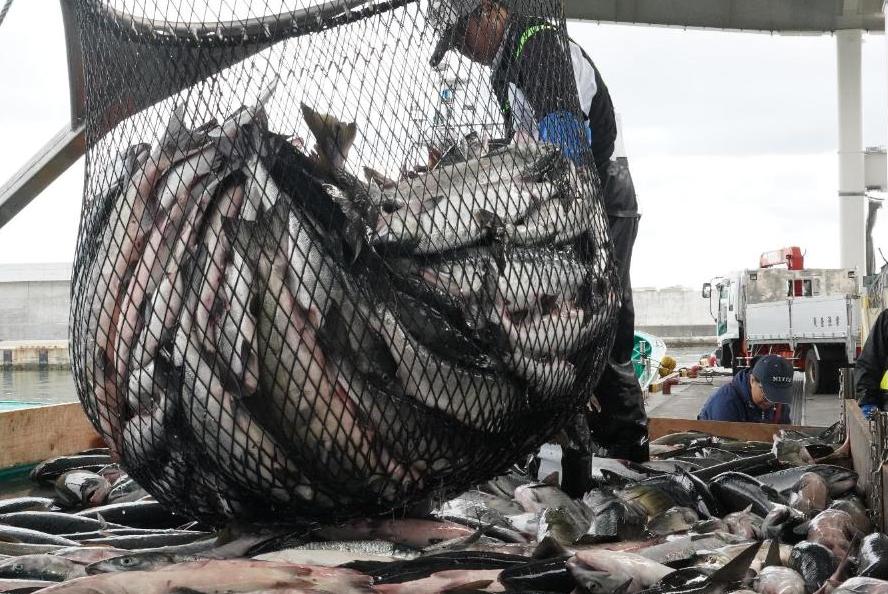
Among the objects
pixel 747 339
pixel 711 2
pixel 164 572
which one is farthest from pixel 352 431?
pixel 711 2

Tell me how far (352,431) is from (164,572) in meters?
0.58

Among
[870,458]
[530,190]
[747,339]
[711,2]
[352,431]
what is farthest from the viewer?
[711,2]

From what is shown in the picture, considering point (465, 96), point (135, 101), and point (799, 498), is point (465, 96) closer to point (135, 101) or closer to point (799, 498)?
point (135, 101)

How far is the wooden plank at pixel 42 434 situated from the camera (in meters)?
5.05

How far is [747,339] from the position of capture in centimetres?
2402

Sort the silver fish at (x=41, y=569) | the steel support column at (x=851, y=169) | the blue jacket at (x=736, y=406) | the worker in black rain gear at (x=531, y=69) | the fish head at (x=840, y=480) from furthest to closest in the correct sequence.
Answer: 1. the steel support column at (x=851, y=169)
2. the blue jacket at (x=736, y=406)
3. the fish head at (x=840, y=480)
4. the worker in black rain gear at (x=531, y=69)
5. the silver fish at (x=41, y=569)

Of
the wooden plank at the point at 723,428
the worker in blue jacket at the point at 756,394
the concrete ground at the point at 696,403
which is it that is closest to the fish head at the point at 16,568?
the wooden plank at the point at 723,428

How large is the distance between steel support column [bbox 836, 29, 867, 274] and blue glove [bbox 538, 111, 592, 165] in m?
28.3

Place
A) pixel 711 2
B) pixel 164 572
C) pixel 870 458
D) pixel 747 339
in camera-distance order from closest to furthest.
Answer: pixel 164 572 < pixel 870 458 < pixel 747 339 < pixel 711 2

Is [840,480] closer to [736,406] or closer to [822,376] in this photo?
[736,406]

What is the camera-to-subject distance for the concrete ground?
591 inches

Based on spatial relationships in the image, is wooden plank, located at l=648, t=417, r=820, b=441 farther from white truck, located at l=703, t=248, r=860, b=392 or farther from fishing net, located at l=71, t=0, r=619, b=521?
white truck, located at l=703, t=248, r=860, b=392

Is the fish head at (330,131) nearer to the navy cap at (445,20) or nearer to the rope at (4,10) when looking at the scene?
the navy cap at (445,20)

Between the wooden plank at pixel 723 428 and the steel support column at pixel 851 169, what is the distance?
984 inches
